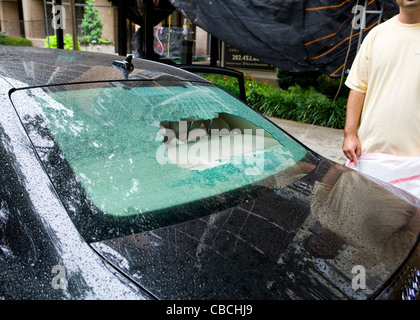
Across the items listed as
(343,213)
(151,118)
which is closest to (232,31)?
(151,118)

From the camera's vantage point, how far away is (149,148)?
1.69 metres

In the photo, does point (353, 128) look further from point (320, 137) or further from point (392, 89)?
point (320, 137)

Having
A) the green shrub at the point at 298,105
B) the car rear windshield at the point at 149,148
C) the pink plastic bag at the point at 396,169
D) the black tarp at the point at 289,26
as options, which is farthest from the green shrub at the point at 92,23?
the pink plastic bag at the point at 396,169

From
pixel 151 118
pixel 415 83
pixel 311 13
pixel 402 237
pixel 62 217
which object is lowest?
pixel 402 237

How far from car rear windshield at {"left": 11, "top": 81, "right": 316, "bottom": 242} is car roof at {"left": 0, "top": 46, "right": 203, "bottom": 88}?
0.08 meters

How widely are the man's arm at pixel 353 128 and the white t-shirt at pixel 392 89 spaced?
0.21ft

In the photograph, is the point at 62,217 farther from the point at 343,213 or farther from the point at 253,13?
the point at 253,13

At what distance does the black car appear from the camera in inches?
42.4

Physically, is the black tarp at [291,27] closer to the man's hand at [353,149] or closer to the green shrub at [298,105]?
the green shrub at [298,105]

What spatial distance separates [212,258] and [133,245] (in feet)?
0.84

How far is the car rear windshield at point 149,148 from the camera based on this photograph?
1.38 m

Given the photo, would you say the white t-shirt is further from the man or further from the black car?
the black car

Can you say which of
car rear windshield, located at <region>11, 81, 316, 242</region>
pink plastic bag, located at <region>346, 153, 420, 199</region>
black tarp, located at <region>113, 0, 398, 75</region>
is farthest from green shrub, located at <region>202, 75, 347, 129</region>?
car rear windshield, located at <region>11, 81, 316, 242</region>

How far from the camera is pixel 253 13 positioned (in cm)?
559
